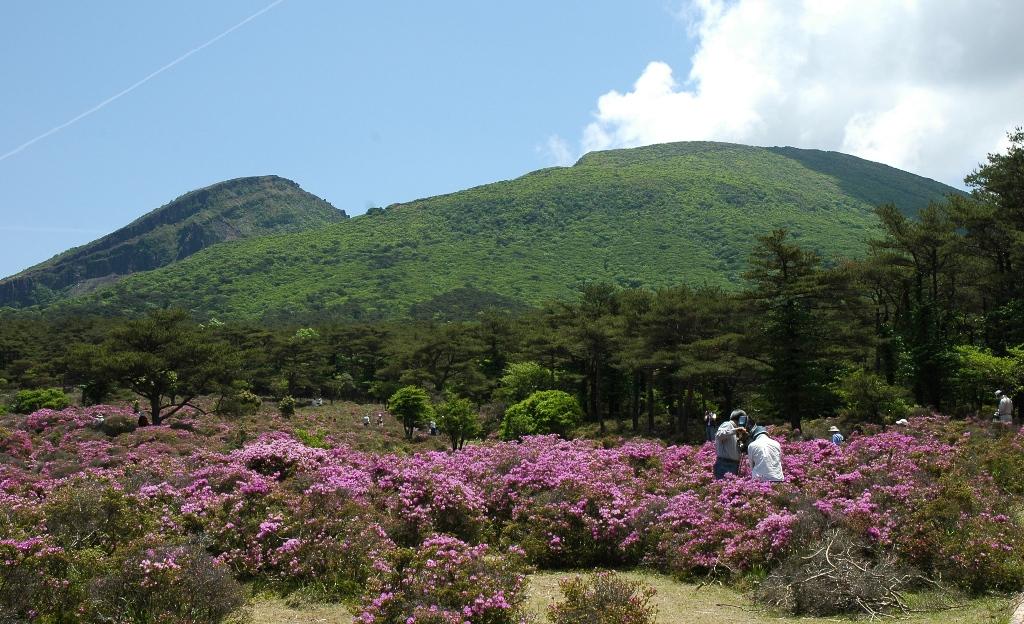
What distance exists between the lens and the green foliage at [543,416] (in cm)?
3497

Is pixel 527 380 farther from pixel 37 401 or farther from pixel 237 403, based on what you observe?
pixel 37 401

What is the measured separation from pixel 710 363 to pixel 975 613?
22705 millimetres

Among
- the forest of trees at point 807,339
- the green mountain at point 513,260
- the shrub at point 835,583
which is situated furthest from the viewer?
the green mountain at point 513,260

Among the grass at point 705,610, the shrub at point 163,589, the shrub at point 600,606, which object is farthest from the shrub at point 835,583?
the shrub at point 163,589

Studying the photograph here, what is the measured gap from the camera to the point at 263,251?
7790 inches

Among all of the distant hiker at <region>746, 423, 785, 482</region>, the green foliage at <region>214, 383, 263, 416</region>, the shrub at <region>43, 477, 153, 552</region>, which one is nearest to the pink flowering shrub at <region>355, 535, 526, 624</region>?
the shrub at <region>43, 477, 153, 552</region>

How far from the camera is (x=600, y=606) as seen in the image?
6645 mm

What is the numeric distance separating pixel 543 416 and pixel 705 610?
27300 millimetres

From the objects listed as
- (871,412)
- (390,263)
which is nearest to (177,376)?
(871,412)

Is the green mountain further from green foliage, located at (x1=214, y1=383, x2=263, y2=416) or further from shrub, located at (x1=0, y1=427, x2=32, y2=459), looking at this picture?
shrub, located at (x1=0, y1=427, x2=32, y2=459)

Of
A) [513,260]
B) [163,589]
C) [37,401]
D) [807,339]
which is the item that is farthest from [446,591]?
[513,260]

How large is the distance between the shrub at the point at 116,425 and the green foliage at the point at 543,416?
58.5ft

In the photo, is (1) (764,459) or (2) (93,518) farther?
(1) (764,459)

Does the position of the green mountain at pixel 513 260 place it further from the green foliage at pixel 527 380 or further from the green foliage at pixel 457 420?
the green foliage at pixel 457 420
